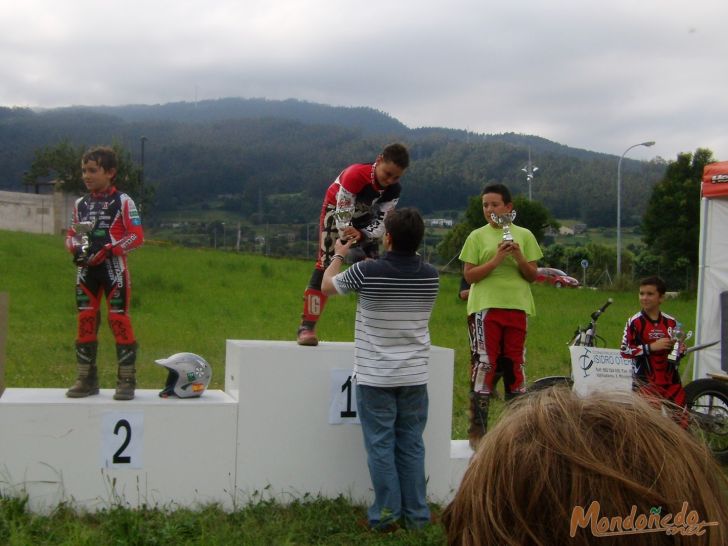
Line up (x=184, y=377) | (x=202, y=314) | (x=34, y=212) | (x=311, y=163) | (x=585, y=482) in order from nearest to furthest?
(x=585, y=482), (x=184, y=377), (x=202, y=314), (x=34, y=212), (x=311, y=163)

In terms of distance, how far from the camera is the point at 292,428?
16.2ft

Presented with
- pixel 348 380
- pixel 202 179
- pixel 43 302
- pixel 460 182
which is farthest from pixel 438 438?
pixel 202 179

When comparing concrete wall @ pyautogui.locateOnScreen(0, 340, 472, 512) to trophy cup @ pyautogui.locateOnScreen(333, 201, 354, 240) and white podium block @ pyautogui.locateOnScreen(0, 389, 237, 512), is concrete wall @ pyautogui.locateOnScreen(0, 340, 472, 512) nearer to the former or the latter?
white podium block @ pyautogui.locateOnScreen(0, 389, 237, 512)

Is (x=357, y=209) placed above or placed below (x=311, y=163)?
below

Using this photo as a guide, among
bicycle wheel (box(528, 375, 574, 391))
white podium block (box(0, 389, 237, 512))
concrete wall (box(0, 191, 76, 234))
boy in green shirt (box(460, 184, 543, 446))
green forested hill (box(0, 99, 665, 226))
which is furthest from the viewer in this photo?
green forested hill (box(0, 99, 665, 226))

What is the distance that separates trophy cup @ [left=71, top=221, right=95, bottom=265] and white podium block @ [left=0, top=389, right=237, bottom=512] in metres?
0.77

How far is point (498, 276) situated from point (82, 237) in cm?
246

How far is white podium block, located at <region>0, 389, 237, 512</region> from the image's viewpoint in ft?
14.9

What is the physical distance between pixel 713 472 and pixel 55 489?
4.26m

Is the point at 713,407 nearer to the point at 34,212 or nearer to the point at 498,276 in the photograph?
the point at 498,276

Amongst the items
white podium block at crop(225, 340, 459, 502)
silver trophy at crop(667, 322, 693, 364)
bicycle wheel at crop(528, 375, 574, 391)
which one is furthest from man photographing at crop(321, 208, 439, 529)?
silver trophy at crop(667, 322, 693, 364)

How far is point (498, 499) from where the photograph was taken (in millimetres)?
915

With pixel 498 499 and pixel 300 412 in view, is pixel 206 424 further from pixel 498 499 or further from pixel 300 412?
pixel 498 499

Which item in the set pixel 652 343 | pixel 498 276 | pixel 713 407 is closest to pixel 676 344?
pixel 652 343
